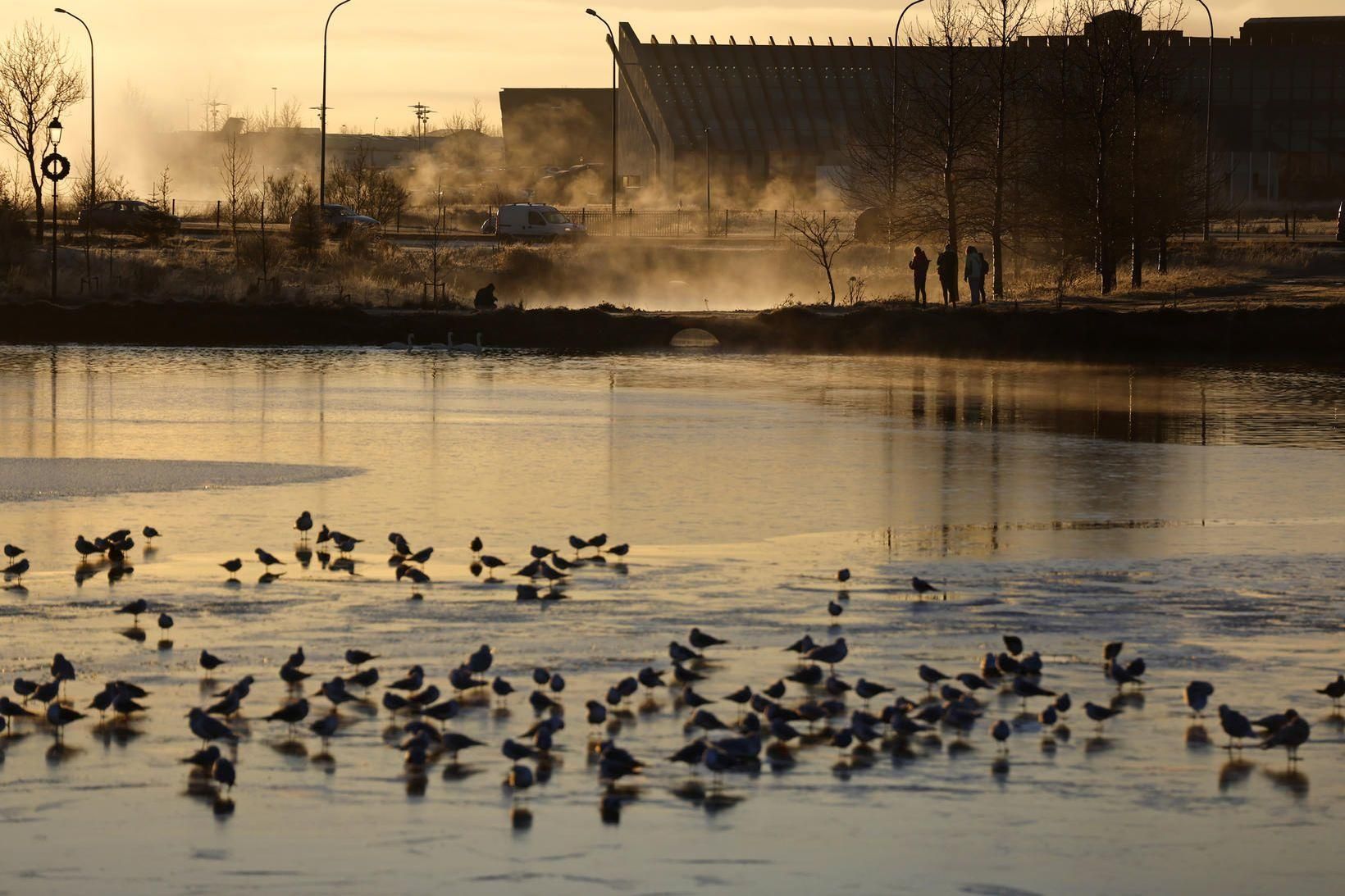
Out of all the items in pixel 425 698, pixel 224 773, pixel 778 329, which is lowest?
pixel 224 773

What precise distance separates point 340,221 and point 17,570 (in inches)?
2378

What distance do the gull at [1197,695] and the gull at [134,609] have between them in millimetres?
6225

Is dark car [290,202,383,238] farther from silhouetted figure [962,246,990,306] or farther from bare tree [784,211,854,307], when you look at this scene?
silhouetted figure [962,246,990,306]

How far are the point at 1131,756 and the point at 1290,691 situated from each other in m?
1.69

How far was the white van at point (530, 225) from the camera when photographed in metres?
74.8

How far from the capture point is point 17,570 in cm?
1355

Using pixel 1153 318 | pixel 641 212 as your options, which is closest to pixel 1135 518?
pixel 1153 318

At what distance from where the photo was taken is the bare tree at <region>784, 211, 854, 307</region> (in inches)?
2283

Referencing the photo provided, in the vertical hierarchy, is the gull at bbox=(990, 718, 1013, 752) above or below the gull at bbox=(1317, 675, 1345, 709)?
below

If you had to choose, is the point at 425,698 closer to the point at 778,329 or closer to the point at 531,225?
the point at 778,329

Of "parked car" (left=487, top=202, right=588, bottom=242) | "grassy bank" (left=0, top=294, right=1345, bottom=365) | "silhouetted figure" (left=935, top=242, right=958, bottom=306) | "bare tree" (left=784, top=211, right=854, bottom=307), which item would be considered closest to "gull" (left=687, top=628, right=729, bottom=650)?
"grassy bank" (left=0, top=294, right=1345, bottom=365)

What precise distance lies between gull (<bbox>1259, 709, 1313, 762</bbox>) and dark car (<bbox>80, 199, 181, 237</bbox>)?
2505 inches

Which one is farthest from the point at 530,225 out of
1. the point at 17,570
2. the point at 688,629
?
the point at 688,629

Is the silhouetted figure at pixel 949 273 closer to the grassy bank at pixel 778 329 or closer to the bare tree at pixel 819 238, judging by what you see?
the grassy bank at pixel 778 329
